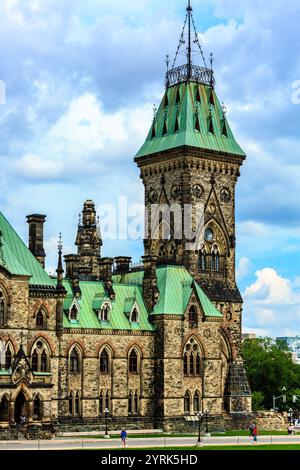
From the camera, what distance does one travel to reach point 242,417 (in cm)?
10594

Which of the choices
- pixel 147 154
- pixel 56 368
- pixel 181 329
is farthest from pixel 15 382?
pixel 147 154

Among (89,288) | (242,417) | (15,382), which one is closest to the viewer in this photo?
(15,382)

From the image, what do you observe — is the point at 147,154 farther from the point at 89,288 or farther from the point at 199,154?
the point at 89,288

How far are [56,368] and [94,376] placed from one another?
13.5ft


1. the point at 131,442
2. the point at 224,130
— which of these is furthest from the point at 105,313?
the point at 224,130

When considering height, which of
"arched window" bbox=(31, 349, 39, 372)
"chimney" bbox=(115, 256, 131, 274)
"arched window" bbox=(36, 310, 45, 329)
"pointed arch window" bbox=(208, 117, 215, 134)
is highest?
"pointed arch window" bbox=(208, 117, 215, 134)

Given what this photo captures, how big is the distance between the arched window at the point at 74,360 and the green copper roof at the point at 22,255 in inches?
232

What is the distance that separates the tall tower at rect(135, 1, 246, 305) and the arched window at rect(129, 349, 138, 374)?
1220 centimetres

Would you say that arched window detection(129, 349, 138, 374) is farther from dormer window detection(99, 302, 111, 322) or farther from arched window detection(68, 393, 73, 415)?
arched window detection(68, 393, 73, 415)

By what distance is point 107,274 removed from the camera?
10062 centimetres

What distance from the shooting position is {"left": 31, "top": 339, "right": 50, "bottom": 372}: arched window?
91.0 m

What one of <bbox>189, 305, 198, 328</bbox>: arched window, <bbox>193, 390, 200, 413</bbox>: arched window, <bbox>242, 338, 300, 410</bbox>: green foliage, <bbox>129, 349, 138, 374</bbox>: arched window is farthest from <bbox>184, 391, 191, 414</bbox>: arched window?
<bbox>242, 338, 300, 410</bbox>: green foliage

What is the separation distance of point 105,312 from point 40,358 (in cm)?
848
